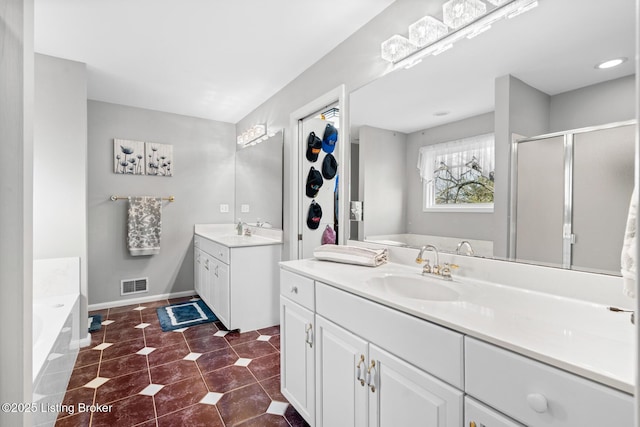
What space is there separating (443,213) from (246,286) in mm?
1952

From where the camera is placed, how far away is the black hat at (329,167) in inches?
92.4

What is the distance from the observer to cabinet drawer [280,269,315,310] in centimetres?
151

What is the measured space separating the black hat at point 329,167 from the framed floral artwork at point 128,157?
2.47m

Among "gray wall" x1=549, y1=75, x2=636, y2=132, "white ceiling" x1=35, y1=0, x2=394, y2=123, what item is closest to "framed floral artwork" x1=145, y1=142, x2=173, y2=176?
"white ceiling" x1=35, y1=0, x2=394, y2=123

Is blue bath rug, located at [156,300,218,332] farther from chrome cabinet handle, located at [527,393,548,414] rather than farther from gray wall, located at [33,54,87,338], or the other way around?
chrome cabinet handle, located at [527,393,548,414]

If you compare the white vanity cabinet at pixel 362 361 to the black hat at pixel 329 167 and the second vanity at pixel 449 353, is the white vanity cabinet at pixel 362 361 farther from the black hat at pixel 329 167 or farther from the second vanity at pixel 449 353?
the black hat at pixel 329 167

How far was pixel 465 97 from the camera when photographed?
1413mm

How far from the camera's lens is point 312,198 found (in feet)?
8.66

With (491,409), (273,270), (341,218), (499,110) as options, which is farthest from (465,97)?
(273,270)

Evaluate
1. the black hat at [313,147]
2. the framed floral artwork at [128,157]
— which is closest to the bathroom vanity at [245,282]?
the black hat at [313,147]

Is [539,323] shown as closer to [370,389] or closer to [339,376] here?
[370,389]

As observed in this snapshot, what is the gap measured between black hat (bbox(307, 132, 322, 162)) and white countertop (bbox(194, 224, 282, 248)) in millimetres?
842

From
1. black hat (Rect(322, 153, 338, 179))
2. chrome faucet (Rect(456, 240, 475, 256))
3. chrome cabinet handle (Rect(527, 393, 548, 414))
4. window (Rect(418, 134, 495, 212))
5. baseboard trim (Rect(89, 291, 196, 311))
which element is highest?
black hat (Rect(322, 153, 338, 179))

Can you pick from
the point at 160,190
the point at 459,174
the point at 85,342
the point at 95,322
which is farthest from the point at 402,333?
the point at 160,190
